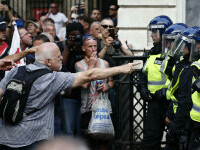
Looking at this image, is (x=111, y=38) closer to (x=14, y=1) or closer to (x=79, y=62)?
(x=79, y=62)

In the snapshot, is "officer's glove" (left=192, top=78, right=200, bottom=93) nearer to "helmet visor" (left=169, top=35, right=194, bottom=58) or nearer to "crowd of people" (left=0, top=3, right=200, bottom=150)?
"crowd of people" (left=0, top=3, right=200, bottom=150)

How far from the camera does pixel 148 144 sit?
731 cm

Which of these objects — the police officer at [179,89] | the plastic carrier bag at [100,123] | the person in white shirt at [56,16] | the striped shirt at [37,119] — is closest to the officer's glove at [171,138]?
the police officer at [179,89]

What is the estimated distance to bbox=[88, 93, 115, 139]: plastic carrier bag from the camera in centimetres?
686

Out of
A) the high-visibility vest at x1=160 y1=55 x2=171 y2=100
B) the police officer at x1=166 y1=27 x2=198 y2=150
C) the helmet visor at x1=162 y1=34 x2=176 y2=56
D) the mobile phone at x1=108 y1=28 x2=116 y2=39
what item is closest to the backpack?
the police officer at x1=166 y1=27 x2=198 y2=150

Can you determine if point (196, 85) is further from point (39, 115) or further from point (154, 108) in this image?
point (154, 108)

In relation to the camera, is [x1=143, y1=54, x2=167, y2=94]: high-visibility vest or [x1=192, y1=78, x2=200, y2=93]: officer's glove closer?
[x1=192, y1=78, x2=200, y2=93]: officer's glove

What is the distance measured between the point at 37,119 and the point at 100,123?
6.45ft

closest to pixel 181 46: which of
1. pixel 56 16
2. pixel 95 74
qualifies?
pixel 95 74

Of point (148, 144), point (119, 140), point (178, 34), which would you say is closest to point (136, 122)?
point (119, 140)

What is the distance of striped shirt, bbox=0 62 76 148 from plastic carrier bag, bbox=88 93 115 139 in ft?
6.04

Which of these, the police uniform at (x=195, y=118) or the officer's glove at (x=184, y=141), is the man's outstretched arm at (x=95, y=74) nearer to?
the police uniform at (x=195, y=118)

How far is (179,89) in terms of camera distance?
6.14m

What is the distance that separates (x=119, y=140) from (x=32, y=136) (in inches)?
127
